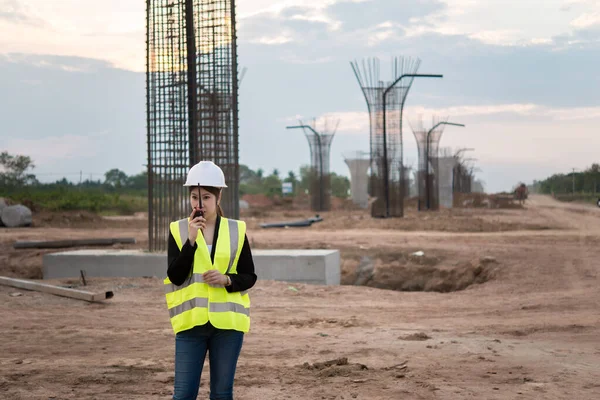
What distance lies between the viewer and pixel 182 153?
13.5m

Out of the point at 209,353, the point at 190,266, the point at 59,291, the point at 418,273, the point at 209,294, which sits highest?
the point at 190,266

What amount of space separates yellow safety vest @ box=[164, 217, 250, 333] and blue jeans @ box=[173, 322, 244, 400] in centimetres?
6

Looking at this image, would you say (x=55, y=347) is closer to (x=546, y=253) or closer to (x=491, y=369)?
(x=491, y=369)

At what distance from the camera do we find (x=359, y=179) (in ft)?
168

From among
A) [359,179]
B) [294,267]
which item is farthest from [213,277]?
[359,179]

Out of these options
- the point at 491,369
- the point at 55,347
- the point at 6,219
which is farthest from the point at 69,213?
the point at 491,369

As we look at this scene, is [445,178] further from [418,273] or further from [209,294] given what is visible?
[209,294]

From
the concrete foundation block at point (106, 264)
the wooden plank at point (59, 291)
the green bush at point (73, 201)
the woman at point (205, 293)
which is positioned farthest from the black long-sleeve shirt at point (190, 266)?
the green bush at point (73, 201)

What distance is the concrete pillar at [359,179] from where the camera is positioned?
5022 cm

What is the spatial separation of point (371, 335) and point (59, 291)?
16.4 feet

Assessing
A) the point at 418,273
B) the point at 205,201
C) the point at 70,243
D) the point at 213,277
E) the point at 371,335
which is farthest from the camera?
the point at 70,243

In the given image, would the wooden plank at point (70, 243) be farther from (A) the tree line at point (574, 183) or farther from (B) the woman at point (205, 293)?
(A) the tree line at point (574, 183)

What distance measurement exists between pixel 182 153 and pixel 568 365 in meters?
8.69

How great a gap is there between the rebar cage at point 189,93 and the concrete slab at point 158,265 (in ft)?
3.21
